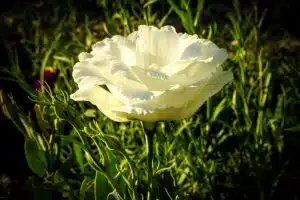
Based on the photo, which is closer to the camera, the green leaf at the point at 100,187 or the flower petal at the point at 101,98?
the flower petal at the point at 101,98

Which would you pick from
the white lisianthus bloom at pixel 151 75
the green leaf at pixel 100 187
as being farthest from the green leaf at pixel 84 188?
the white lisianthus bloom at pixel 151 75

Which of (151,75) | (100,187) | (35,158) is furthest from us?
(35,158)

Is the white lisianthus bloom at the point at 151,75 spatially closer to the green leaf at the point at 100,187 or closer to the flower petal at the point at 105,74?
the flower petal at the point at 105,74

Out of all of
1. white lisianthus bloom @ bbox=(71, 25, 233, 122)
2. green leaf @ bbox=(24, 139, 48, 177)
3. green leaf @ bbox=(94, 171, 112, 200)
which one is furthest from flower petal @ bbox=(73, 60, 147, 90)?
green leaf @ bbox=(24, 139, 48, 177)

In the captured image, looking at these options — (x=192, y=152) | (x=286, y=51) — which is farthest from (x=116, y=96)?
(x=286, y=51)

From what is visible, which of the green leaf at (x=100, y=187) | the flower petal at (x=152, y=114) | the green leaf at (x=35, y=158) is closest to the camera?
the flower petal at (x=152, y=114)

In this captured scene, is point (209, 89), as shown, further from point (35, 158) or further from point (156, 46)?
point (35, 158)

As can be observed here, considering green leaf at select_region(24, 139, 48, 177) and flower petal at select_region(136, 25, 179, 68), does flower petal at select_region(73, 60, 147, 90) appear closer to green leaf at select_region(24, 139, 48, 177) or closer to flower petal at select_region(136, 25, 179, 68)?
flower petal at select_region(136, 25, 179, 68)

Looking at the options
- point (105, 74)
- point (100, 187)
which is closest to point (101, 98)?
point (105, 74)

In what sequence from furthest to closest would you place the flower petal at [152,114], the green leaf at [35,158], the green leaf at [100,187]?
the green leaf at [35,158] < the green leaf at [100,187] < the flower petal at [152,114]
